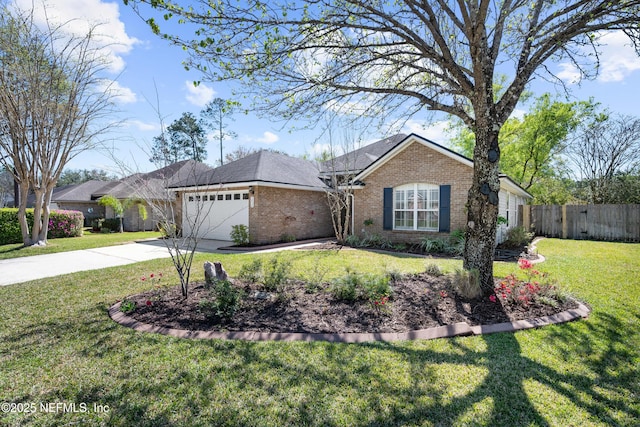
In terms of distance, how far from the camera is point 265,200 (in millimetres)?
13445

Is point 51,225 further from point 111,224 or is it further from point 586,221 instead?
point 586,221

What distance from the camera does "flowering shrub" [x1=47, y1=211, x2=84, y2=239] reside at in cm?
1639

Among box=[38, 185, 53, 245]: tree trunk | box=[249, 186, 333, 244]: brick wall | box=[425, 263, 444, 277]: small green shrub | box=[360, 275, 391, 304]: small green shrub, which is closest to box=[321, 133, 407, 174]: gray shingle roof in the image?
box=[249, 186, 333, 244]: brick wall

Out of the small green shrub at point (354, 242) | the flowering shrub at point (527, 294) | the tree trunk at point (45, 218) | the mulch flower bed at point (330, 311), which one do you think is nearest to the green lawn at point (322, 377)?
the mulch flower bed at point (330, 311)

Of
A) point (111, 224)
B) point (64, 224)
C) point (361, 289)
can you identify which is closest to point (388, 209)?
point (361, 289)

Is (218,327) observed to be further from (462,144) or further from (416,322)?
(462,144)

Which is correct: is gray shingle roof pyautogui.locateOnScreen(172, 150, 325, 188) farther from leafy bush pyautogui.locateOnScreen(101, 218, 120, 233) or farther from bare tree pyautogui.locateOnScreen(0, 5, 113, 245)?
leafy bush pyautogui.locateOnScreen(101, 218, 120, 233)

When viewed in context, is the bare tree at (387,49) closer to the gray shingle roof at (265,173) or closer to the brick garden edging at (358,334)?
the brick garden edging at (358,334)

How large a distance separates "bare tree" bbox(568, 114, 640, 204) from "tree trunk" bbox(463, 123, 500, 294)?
24.5 metres

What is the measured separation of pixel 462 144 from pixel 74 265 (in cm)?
2826

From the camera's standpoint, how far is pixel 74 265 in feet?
29.0

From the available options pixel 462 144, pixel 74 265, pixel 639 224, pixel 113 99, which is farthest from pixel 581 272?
pixel 462 144

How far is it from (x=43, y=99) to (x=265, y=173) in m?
9.33

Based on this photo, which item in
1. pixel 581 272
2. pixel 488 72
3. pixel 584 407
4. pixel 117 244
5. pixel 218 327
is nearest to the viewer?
pixel 584 407
